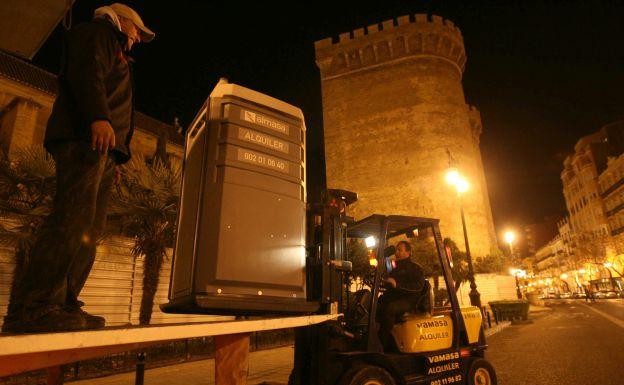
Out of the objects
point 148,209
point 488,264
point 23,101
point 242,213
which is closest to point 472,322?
point 242,213

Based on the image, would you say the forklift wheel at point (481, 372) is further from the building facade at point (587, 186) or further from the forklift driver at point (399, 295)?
the building facade at point (587, 186)

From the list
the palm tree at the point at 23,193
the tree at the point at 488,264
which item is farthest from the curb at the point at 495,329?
Result: the palm tree at the point at 23,193

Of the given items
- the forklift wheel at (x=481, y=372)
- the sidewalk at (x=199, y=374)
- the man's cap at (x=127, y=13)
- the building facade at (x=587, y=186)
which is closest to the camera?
the man's cap at (x=127, y=13)

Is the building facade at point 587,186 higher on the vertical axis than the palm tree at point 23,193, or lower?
higher

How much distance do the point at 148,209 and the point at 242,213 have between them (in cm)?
563

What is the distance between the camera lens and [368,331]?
168 inches

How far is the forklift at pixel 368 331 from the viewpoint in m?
3.90

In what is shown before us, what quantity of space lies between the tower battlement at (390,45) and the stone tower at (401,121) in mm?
79

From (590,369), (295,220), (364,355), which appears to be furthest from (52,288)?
(590,369)

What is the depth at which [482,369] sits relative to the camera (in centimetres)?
507

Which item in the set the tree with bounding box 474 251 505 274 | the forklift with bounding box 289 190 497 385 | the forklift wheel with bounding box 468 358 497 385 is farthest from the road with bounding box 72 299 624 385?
the tree with bounding box 474 251 505 274

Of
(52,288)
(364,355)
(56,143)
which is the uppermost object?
(56,143)

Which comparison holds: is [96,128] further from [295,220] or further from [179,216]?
[295,220]

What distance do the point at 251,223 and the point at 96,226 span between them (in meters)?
1.07
